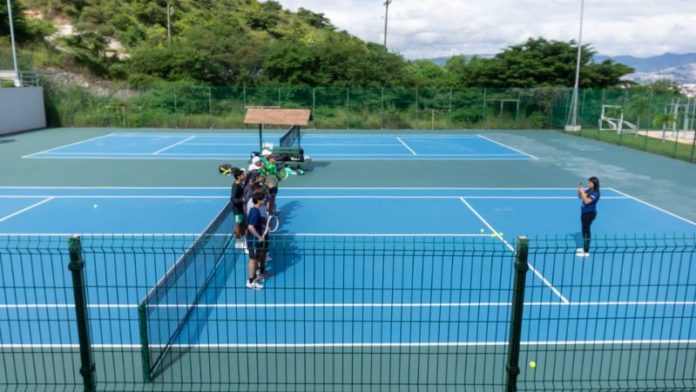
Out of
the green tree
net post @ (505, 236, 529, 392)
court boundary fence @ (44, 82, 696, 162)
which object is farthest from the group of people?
the green tree

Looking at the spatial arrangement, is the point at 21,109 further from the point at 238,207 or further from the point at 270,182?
the point at 238,207

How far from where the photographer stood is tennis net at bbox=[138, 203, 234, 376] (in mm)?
5961

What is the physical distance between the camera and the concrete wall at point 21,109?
98.7ft

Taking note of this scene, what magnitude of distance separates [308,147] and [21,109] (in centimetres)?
1767

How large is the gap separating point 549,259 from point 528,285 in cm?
180

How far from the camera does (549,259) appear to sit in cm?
1037

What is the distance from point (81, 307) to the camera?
16.4 feet

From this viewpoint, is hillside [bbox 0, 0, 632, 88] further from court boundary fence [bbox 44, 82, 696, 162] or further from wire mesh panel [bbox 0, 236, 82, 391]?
wire mesh panel [bbox 0, 236, 82, 391]

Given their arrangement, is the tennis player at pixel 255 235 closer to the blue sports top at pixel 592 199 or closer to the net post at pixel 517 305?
the net post at pixel 517 305

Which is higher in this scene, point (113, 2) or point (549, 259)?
point (113, 2)

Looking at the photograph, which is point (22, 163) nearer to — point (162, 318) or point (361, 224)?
point (361, 224)

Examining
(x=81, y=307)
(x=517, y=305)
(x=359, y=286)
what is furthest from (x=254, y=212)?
(x=517, y=305)

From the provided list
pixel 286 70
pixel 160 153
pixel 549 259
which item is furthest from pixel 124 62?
pixel 549 259

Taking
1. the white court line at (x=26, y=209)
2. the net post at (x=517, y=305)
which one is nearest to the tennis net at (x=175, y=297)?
the net post at (x=517, y=305)
